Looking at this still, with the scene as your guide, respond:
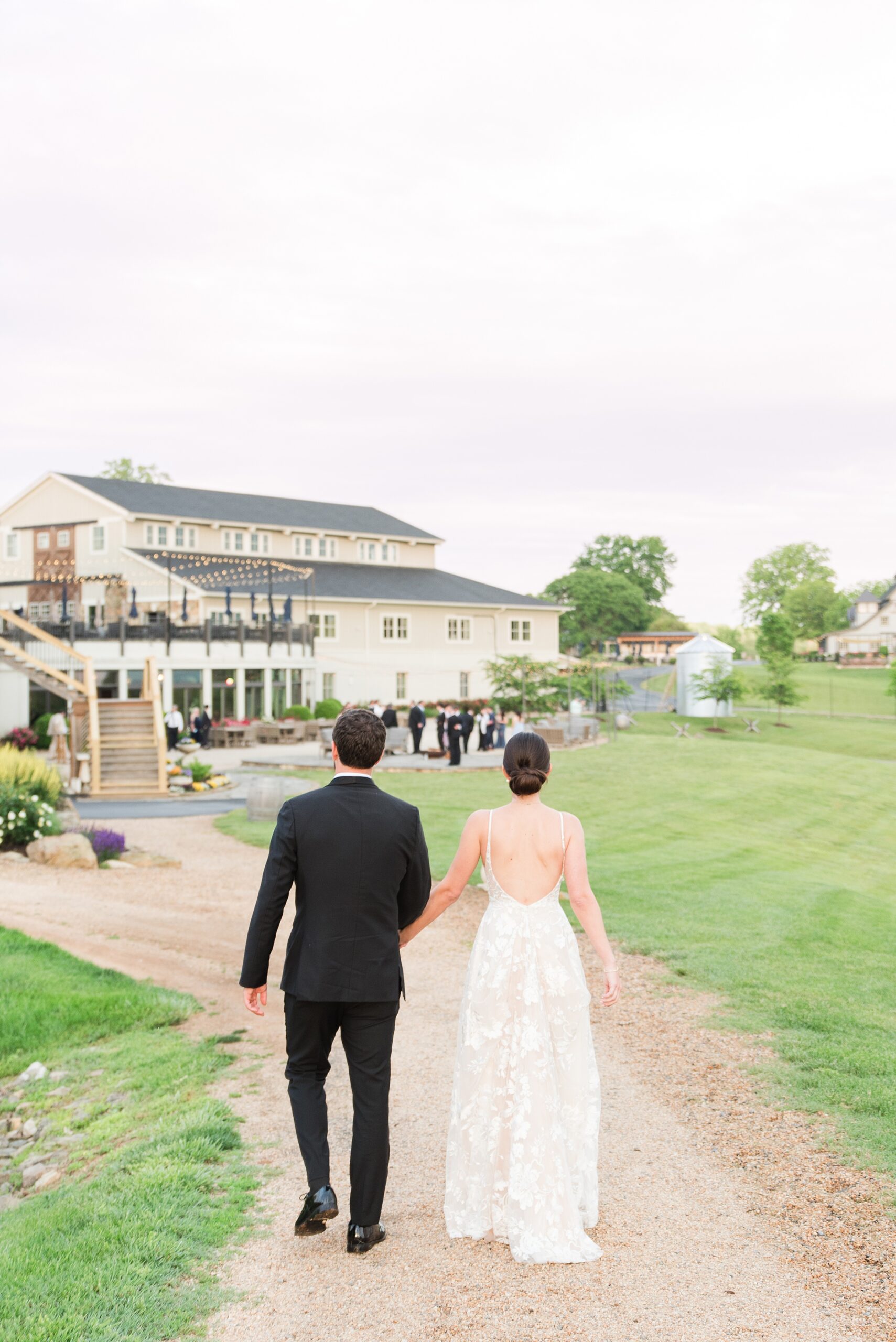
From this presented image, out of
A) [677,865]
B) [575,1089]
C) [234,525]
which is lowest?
[677,865]

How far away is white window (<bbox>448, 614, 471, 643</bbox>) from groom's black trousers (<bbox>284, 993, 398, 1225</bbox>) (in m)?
48.9

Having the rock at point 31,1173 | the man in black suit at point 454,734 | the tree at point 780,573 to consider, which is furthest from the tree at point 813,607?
the rock at point 31,1173

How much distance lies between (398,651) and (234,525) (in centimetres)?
949

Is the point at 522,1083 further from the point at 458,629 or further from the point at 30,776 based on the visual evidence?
the point at 458,629

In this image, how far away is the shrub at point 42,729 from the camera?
34.9m

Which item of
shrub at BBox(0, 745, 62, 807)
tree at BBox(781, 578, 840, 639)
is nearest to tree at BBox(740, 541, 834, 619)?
tree at BBox(781, 578, 840, 639)

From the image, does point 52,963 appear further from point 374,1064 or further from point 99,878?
point 374,1064

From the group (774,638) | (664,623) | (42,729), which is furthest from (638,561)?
(42,729)

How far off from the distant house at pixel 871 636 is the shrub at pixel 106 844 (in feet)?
280

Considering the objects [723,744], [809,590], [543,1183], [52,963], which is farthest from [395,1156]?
[809,590]

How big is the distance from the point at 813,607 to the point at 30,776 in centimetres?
11214

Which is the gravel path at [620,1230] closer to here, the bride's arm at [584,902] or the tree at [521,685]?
the bride's arm at [584,902]

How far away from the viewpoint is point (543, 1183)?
4.43m

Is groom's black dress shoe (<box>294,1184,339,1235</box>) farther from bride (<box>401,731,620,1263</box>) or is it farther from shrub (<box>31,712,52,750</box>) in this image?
shrub (<box>31,712,52,750</box>)
